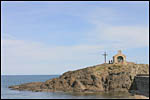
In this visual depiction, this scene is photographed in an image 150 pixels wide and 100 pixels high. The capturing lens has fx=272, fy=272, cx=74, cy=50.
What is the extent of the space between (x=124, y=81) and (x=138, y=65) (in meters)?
14.2

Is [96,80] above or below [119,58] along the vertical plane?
below

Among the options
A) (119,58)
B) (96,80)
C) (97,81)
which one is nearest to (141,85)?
(97,81)

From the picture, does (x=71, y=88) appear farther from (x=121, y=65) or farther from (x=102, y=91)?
(x=121, y=65)

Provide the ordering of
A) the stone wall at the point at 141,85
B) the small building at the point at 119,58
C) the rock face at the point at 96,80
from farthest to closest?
1. the small building at the point at 119,58
2. the rock face at the point at 96,80
3. the stone wall at the point at 141,85

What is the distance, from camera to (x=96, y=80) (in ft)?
302

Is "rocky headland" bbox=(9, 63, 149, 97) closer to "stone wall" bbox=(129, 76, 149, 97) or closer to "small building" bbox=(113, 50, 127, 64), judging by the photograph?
"stone wall" bbox=(129, 76, 149, 97)

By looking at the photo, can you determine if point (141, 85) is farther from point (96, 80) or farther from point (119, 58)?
point (119, 58)

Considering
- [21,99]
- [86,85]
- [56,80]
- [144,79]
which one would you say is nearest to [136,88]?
[144,79]

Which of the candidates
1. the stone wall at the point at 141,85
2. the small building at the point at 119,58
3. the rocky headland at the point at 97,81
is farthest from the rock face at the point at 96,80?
the small building at the point at 119,58

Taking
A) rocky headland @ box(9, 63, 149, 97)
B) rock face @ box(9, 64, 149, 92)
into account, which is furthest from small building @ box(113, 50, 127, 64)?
rocky headland @ box(9, 63, 149, 97)

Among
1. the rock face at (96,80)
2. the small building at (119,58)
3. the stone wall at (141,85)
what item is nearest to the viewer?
the stone wall at (141,85)

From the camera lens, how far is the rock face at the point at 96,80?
91.1 m

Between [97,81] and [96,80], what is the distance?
0.48 meters

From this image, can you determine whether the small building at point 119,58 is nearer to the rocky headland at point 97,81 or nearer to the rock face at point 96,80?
the rock face at point 96,80
